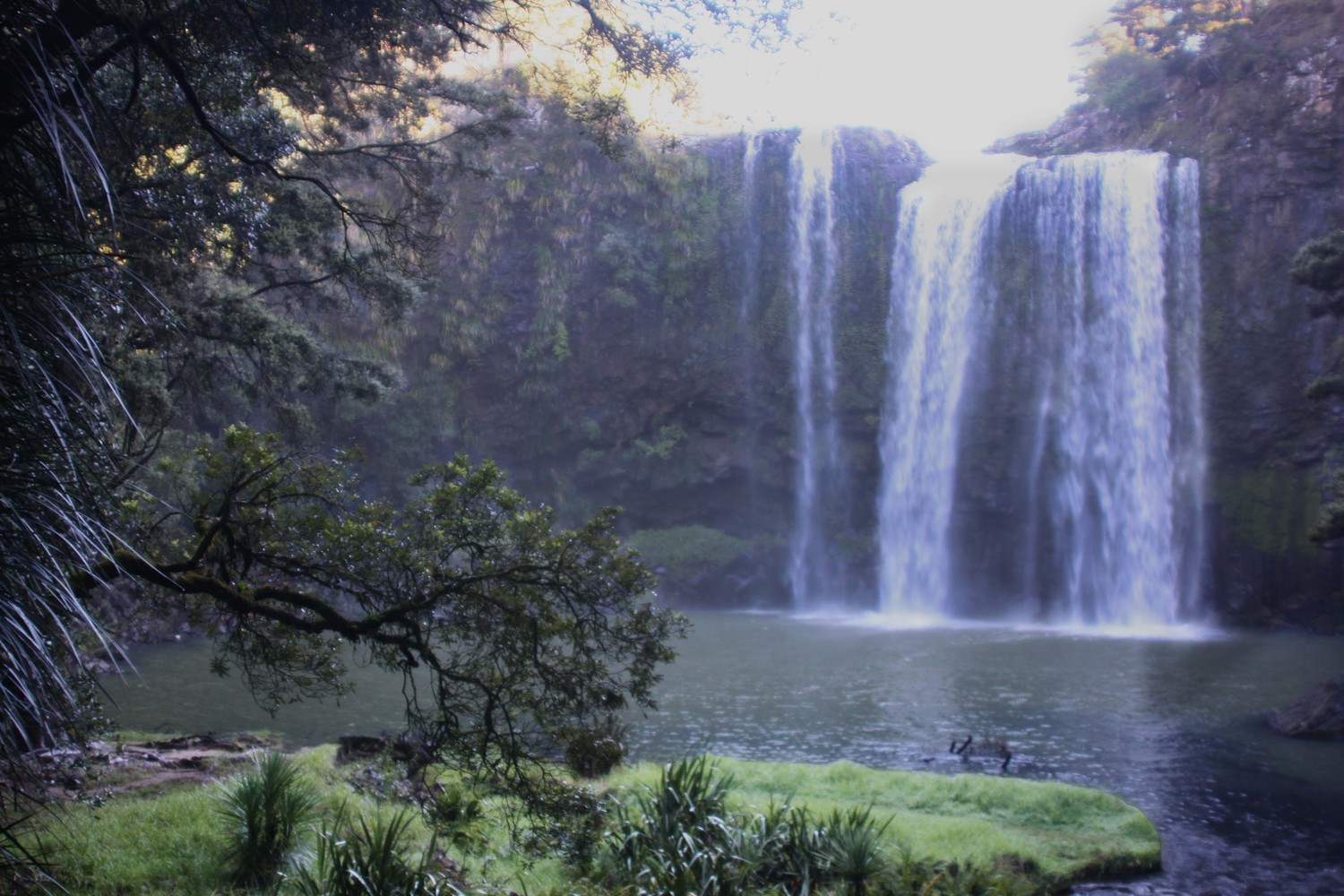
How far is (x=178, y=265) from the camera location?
9797 millimetres

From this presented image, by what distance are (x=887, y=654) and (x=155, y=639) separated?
51.4 ft

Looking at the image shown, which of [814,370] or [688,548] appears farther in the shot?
[814,370]

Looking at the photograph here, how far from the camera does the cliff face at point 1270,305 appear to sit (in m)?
23.1

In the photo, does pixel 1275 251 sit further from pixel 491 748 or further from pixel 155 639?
pixel 155 639

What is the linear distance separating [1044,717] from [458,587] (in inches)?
447

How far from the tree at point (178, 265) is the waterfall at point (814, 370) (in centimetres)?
1915

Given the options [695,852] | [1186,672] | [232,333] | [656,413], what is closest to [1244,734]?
[1186,672]

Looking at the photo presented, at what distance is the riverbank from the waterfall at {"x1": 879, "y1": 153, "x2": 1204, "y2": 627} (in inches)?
628

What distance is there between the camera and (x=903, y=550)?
2777 centimetres

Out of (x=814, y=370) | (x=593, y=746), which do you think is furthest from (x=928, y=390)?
(x=593, y=746)

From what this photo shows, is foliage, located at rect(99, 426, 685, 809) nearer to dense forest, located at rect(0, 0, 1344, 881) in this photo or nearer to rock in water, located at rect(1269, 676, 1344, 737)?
dense forest, located at rect(0, 0, 1344, 881)

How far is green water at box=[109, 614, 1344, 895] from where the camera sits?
10.1 meters

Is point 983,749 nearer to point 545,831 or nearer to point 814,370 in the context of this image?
point 545,831

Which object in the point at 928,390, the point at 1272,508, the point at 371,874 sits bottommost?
the point at 371,874
